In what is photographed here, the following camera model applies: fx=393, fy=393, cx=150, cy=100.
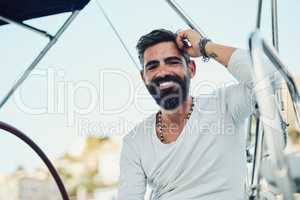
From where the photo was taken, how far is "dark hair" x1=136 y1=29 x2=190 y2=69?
4.00ft

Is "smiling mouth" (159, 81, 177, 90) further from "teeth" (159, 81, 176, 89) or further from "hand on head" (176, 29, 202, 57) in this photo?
"hand on head" (176, 29, 202, 57)

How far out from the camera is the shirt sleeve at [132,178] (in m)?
1.12

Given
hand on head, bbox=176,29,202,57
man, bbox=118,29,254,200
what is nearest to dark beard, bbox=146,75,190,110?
man, bbox=118,29,254,200

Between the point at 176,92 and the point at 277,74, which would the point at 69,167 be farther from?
the point at 277,74

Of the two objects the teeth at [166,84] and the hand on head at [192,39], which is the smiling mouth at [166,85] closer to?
the teeth at [166,84]

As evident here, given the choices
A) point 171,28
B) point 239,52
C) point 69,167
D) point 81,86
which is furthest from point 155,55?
point 69,167

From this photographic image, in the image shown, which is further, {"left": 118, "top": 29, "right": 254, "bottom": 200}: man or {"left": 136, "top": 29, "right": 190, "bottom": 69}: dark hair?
{"left": 136, "top": 29, "right": 190, "bottom": 69}: dark hair

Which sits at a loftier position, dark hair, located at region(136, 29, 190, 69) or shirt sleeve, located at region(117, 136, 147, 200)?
dark hair, located at region(136, 29, 190, 69)

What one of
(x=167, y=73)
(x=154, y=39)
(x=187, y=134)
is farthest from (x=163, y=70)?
(x=187, y=134)

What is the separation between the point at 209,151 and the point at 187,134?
0.07 m

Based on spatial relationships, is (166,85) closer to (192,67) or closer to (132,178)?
(192,67)

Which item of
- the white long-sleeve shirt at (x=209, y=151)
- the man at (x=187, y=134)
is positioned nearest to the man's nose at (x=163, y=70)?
the man at (x=187, y=134)

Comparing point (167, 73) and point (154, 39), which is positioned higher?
point (154, 39)

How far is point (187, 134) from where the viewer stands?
1.01 metres
